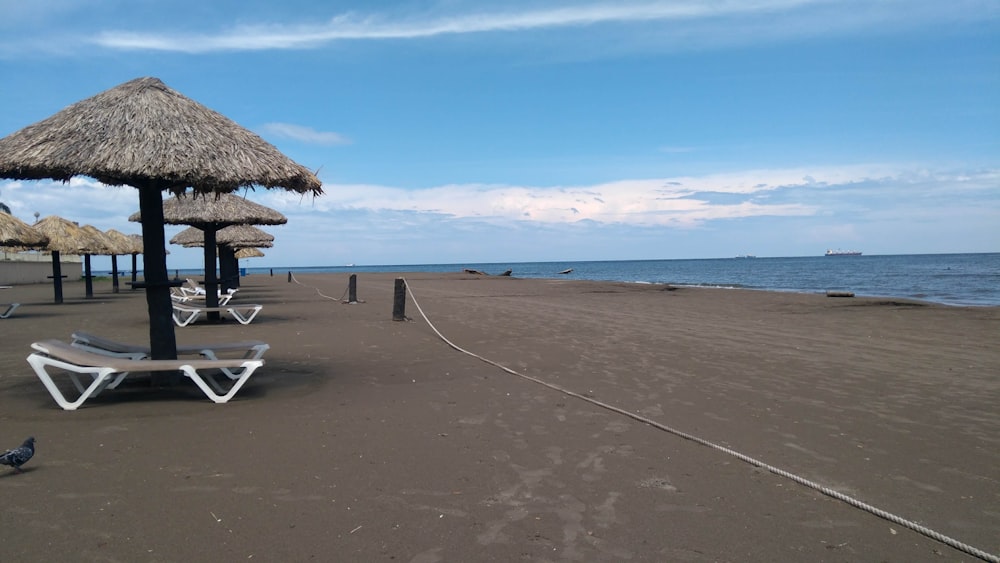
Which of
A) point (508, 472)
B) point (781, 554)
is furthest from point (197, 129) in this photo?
point (781, 554)

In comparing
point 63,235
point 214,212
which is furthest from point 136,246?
point 214,212

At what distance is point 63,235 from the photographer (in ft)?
69.3

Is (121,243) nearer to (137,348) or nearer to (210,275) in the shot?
(210,275)

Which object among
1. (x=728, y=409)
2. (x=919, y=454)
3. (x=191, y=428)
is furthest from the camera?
(x=728, y=409)

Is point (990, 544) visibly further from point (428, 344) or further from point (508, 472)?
point (428, 344)

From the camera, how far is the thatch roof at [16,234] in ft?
51.0

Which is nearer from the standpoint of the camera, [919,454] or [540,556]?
[540,556]

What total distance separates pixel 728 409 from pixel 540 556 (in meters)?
3.52

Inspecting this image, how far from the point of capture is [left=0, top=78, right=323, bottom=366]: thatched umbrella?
5.93m

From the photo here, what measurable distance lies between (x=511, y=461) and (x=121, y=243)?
26354 mm

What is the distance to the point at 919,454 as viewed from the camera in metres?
4.70

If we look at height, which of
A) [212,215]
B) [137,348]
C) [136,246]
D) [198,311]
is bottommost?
[198,311]

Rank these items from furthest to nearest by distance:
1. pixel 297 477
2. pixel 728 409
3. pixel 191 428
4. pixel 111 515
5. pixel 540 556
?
pixel 728 409 → pixel 191 428 → pixel 297 477 → pixel 111 515 → pixel 540 556

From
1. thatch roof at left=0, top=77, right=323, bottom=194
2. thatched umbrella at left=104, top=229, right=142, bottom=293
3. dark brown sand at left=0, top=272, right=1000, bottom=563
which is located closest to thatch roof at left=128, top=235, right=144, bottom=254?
thatched umbrella at left=104, top=229, right=142, bottom=293
